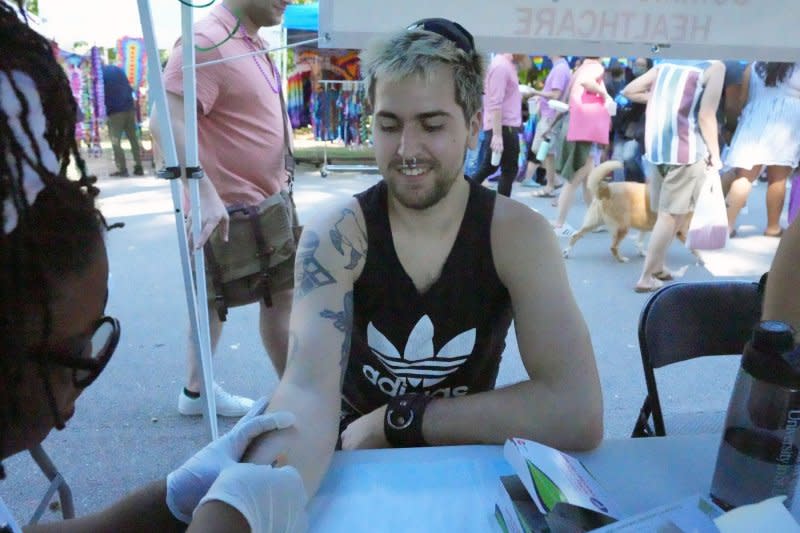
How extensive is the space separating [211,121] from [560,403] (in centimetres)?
164

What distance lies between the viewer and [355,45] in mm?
1607

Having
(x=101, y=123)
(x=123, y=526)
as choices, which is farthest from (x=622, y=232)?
(x=101, y=123)

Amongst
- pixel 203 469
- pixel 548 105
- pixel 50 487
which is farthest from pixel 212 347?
pixel 548 105

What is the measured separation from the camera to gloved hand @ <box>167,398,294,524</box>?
960 mm

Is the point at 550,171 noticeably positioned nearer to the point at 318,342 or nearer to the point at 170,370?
the point at 170,370

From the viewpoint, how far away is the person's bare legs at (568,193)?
558 cm

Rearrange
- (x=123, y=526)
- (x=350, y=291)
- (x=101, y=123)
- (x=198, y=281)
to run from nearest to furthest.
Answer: (x=123, y=526), (x=350, y=291), (x=198, y=281), (x=101, y=123)

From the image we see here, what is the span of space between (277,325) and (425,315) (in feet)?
4.16

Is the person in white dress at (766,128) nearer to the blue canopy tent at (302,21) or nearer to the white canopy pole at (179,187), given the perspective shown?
the white canopy pole at (179,187)

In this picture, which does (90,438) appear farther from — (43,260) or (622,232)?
(622,232)

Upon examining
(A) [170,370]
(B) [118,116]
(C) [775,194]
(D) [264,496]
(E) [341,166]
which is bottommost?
(A) [170,370]

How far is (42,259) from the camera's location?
62 cm

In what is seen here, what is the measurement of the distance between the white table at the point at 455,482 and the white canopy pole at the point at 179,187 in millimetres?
1083

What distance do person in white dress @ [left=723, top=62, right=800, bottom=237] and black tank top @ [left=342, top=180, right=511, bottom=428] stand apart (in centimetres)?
404
